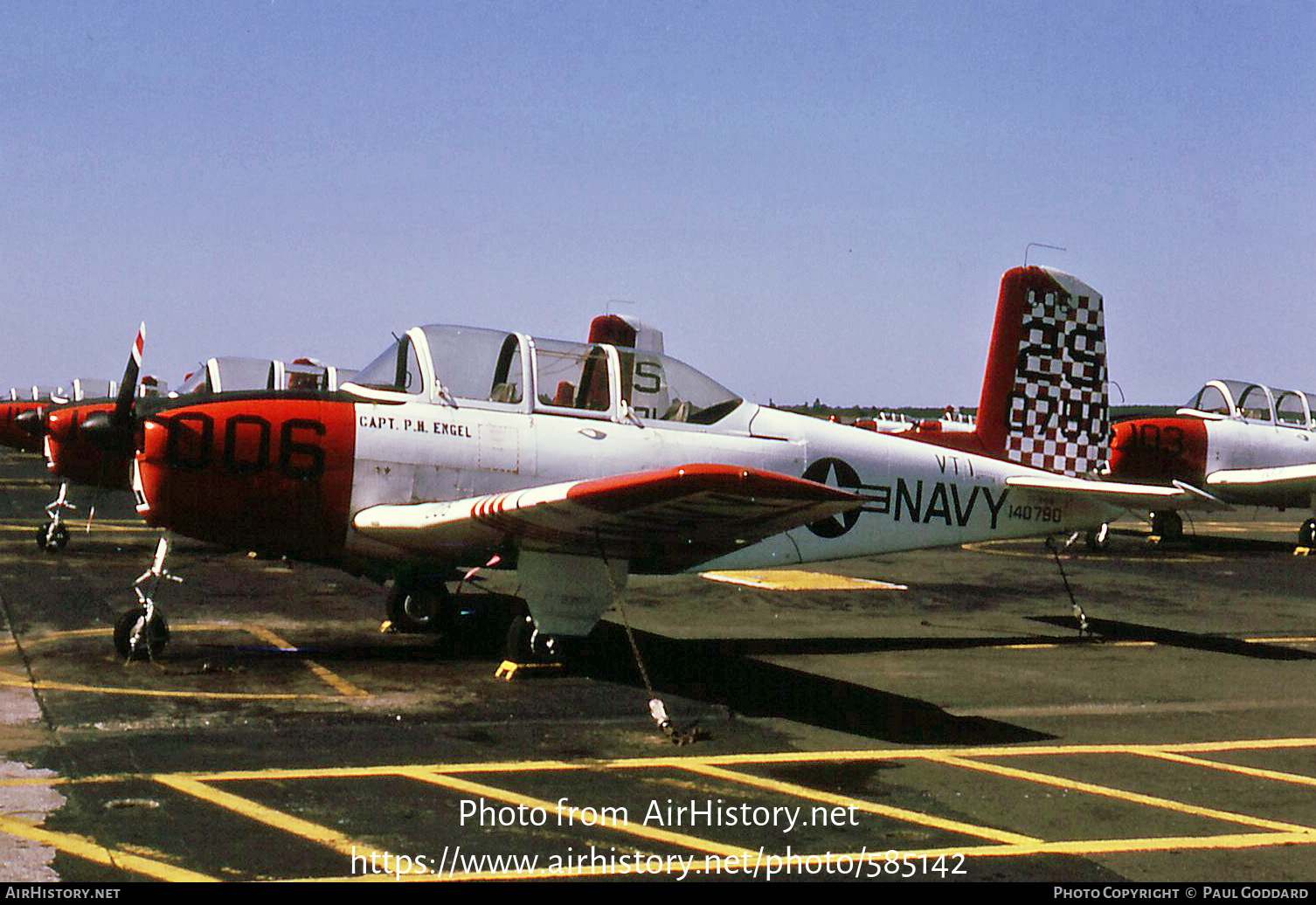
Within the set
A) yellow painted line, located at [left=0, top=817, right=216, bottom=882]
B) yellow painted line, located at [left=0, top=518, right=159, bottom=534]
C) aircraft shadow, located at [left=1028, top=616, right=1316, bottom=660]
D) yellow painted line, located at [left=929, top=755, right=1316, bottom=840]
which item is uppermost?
yellow painted line, located at [left=0, top=817, right=216, bottom=882]

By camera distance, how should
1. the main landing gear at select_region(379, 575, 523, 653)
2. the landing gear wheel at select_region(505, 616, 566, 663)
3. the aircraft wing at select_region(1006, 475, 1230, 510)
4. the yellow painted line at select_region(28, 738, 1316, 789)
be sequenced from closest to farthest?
1. the yellow painted line at select_region(28, 738, 1316, 789)
2. the landing gear wheel at select_region(505, 616, 566, 663)
3. the aircraft wing at select_region(1006, 475, 1230, 510)
4. the main landing gear at select_region(379, 575, 523, 653)

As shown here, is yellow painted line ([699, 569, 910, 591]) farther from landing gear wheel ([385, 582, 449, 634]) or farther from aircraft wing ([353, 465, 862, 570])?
aircraft wing ([353, 465, 862, 570])

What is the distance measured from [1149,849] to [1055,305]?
804 cm

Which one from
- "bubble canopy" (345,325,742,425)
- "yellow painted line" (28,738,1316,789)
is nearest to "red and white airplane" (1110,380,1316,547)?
"bubble canopy" (345,325,742,425)

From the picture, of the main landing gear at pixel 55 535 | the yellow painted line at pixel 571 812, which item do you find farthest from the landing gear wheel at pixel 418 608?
the main landing gear at pixel 55 535

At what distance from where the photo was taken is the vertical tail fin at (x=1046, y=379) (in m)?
12.2

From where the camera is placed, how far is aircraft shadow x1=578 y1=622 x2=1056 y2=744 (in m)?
7.65

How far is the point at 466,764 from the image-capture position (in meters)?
6.52

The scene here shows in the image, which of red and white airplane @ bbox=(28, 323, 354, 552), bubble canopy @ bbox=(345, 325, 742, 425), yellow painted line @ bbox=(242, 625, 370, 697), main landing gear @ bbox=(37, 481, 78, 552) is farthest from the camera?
main landing gear @ bbox=(37, 481, 78, 552)

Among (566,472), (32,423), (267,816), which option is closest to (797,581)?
(566,472)

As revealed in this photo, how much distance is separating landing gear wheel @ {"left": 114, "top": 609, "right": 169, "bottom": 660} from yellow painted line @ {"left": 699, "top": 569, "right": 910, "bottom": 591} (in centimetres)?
717

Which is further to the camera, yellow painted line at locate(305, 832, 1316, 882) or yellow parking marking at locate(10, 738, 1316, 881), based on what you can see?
yellow parking marking at locate(10, 738, 1316, 881)

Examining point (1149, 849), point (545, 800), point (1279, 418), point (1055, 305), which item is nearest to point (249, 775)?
point (545, 800)

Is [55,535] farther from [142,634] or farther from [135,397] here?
[142,634]
